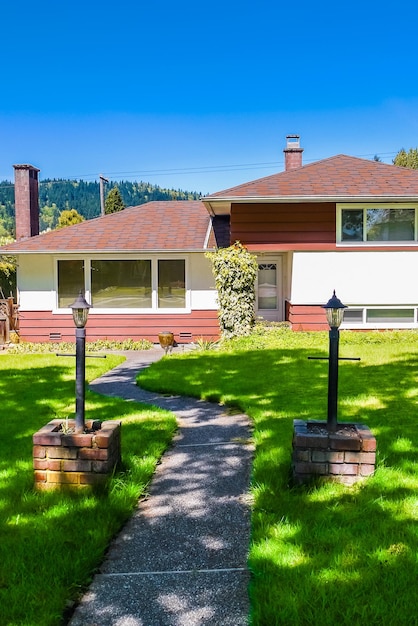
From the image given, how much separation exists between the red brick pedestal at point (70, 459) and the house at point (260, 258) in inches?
395

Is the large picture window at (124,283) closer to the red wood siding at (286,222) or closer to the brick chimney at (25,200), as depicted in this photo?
the red wood siding at (286,222)

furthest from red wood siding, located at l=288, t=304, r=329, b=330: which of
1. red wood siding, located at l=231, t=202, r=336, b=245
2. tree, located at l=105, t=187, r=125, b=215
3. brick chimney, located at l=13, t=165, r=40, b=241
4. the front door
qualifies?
tree, located at l=105, t=187, r=125, b=215

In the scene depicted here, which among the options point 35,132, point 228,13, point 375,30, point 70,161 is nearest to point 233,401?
point 228,13

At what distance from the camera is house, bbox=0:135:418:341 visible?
44.1 feet

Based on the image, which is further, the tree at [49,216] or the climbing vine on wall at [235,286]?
the tree at [49,216]

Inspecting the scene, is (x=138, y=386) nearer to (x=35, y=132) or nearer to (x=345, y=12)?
(x=345, y=12)

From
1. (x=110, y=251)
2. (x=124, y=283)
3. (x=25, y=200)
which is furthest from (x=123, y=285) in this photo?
(x=25, y=200)

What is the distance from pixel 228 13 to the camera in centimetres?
1441

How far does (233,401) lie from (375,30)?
1492 centimetres

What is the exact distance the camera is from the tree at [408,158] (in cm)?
3700

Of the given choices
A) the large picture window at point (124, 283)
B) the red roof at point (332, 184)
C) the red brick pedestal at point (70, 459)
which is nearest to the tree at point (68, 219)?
the large picture window at point (124, 283)

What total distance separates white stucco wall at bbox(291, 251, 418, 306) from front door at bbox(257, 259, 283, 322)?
1853 millimetres

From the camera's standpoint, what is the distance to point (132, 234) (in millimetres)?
15219

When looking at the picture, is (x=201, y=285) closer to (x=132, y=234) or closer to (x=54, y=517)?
(x=132, y=234)
